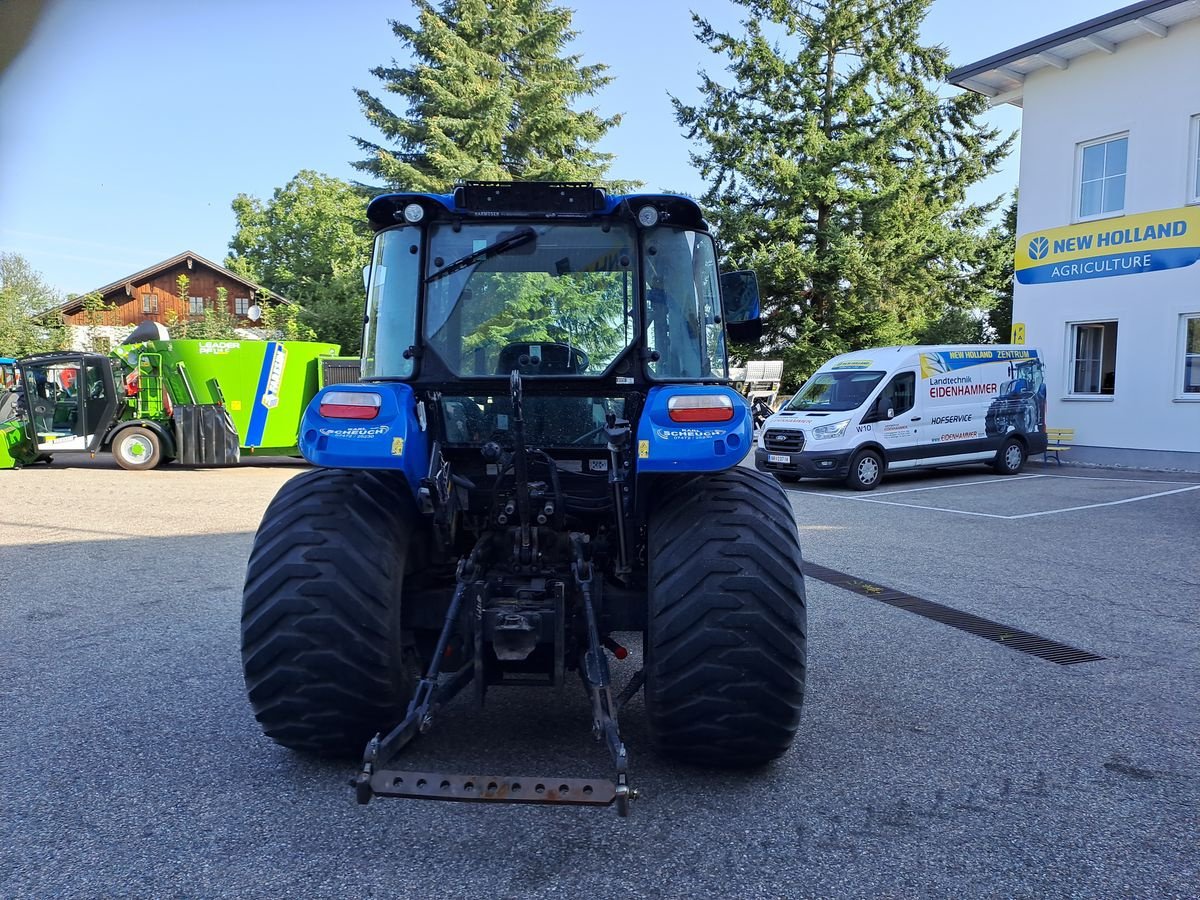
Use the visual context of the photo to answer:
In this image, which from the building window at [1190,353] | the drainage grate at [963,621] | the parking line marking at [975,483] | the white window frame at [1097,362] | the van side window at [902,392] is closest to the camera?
the drainage grate at [963,621]

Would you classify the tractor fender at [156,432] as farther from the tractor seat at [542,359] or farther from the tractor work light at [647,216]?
the tractor work light at [647,216]

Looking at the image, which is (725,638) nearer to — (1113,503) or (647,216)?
(647,216)

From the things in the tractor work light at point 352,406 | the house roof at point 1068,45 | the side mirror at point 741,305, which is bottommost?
the tractor work light at point 352,406

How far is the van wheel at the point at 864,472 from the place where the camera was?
47.4 ft

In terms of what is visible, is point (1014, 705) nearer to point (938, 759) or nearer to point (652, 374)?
point (938, 759)

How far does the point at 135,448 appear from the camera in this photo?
17531 mm

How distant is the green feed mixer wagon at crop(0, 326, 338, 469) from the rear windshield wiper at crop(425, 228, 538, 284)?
14.9 m

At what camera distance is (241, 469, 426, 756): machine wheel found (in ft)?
11.0

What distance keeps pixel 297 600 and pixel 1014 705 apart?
3464 mm

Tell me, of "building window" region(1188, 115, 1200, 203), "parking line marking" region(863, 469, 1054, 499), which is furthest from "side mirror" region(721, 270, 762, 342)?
"building window" region(1188, 115, 1200, 203)

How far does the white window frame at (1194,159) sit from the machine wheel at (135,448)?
19.5 meters

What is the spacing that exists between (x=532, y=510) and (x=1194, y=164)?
55.8 feet

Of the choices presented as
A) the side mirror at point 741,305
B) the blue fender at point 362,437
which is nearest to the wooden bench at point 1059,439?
the side mirror at point 741,305

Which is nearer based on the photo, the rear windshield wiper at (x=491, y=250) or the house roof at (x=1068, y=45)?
the rear windshield wiper at (x=491, y=250)
